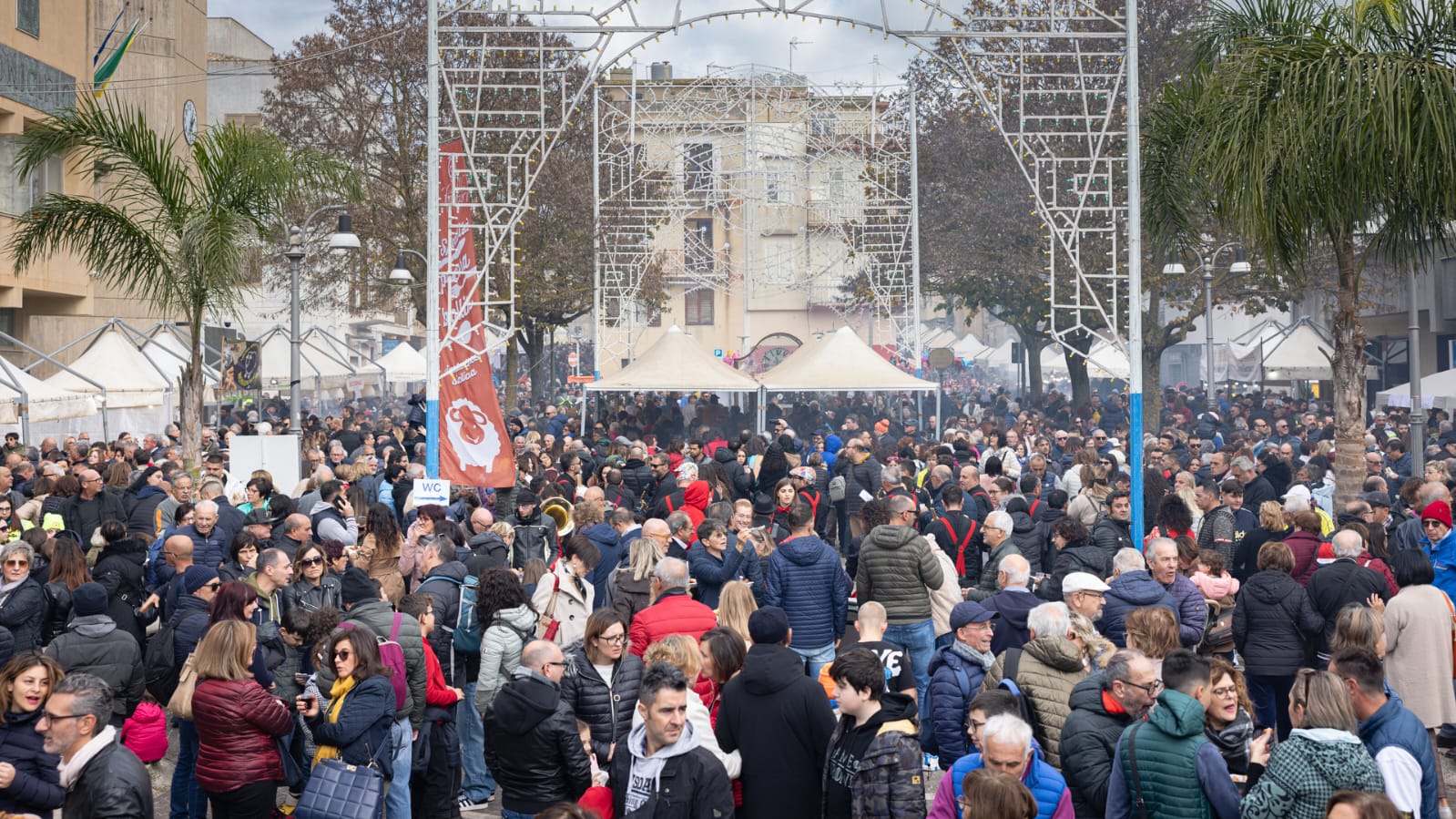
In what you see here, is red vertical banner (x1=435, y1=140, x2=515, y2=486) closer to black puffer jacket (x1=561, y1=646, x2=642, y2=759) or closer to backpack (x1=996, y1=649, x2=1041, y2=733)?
black puffer jacket (x1=561, y1=646, x2=642, y2=759)

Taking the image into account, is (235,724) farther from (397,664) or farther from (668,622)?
(668,622)

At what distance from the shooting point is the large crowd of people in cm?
538

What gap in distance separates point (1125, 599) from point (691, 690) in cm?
302

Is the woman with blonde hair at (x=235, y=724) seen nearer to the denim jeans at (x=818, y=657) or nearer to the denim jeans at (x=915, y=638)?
the denim jeans at (x=818, y=657)

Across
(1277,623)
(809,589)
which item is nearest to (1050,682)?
(1277,623)

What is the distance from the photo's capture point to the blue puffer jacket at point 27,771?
5.62 m

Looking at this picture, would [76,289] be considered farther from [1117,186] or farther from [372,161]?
[1117,186]

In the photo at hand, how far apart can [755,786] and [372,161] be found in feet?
93.3

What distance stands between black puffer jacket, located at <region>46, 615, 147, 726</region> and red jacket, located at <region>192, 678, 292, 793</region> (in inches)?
49.4

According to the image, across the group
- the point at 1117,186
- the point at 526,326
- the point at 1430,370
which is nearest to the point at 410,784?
the point at 1117,186

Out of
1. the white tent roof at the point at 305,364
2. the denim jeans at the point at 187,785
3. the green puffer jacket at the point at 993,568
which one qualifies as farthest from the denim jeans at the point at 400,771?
the white tent roof at the point at 305,364

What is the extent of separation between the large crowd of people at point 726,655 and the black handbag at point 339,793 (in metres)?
0.09

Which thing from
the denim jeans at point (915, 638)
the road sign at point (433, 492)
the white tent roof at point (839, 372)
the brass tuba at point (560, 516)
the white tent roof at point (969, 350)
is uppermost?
the white tent roof at point (969, 350)

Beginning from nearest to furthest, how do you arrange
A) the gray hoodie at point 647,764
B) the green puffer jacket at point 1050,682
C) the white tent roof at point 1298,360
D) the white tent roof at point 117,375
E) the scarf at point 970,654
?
the gray hoodie at point 647,764 → the green puffer jacket at point 1050,682 → the scarf at point 970,654 → the white tent roof at point 117,375 → the white tent roof at point 1298,360
